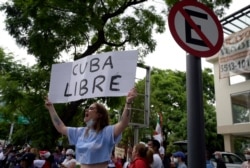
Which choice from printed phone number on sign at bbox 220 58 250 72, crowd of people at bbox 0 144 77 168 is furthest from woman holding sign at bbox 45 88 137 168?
printed phone number on sign at bbox 220 58 250 72

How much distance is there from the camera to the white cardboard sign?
311cm

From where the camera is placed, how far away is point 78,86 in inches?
138

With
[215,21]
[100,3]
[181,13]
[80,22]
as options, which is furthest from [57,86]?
[100,3]

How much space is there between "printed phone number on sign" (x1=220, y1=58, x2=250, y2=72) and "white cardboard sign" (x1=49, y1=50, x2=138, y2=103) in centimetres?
1418

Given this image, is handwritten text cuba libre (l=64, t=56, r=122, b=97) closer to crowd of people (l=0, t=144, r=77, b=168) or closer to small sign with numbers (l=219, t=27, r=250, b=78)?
crowd of people (l=0, t=144, r=77, b=168)

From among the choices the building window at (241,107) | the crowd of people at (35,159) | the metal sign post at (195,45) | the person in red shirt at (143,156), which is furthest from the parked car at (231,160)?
the metal sign post at (195,45)

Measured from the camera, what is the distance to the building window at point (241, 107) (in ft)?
61.0

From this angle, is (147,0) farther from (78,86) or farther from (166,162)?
(78,86)

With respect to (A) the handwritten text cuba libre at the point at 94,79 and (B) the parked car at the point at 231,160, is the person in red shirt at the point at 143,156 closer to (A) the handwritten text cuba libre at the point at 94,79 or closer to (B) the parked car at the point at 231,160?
(A) the handwritten text cuba libre at the point at 94,79

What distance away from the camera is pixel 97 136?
2609mm

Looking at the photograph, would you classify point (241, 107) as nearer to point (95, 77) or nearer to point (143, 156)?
point (143, 156)

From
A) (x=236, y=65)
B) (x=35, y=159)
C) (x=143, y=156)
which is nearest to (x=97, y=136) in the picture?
(x=143, y=156)

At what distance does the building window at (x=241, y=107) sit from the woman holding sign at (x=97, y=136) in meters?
17.1

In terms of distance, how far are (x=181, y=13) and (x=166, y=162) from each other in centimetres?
704
